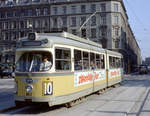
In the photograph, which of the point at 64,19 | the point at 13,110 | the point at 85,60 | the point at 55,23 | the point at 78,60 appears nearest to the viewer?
the point at 13,110

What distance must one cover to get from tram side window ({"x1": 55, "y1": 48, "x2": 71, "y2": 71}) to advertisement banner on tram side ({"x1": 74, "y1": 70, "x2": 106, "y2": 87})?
0.73 m

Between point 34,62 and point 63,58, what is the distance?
1138 millimetres

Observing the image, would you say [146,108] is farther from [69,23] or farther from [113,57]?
[69,23]

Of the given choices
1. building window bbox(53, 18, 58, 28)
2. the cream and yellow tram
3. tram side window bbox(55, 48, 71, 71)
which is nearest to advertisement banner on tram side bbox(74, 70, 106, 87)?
the cream and yellow tram

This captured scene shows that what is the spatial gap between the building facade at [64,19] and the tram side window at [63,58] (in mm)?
47885

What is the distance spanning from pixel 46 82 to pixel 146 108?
4.17 metres

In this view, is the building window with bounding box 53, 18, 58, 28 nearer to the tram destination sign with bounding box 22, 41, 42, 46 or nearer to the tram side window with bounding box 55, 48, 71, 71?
the tram side window with bounding box 55, 48, 71, 71

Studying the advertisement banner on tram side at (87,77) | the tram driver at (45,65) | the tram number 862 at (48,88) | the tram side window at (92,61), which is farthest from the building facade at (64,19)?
the tram number 862 at (48,88)

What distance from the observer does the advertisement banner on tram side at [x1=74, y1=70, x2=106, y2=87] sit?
1047 cm

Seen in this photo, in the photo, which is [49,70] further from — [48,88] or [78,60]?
[78,60]

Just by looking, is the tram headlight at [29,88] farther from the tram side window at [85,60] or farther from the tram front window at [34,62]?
the tram side window at [85,60]

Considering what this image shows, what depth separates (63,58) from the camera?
955 centimetres

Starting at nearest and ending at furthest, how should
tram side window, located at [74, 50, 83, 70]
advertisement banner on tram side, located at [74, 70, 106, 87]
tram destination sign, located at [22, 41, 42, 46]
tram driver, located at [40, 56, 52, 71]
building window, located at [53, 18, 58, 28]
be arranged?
1. tram driver, located at [40, 56, 52, 71]
2. tram destination sign, located at [22, 41, 42, 46]
3. tram side window, located at [74, 50, 83, 70]
4. advertisement banner on tram side, located at [74, 70, 106, 87]
5. building window, located at [53, 18, 58, 28]

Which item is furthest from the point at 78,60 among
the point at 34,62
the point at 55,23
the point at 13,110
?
the point at 55,23
